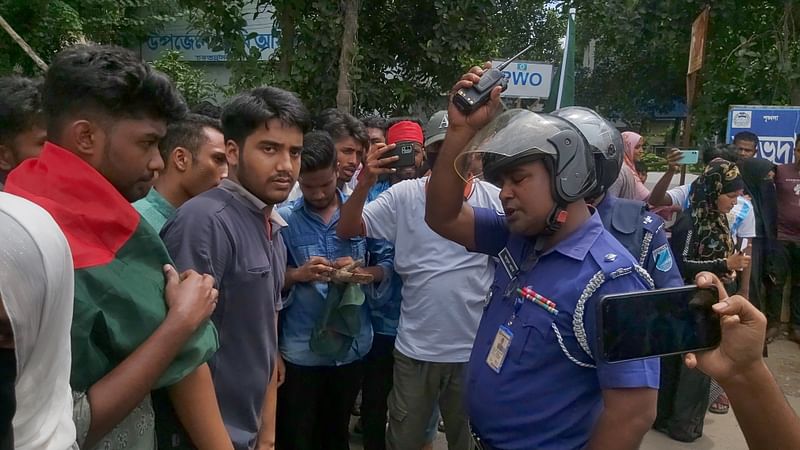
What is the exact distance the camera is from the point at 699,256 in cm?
451

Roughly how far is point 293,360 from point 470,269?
0.92 m

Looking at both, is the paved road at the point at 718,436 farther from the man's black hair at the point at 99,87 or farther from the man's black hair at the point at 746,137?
the man's black hair at the point at 99,87

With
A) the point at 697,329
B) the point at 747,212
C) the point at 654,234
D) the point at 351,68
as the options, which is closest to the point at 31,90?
the point at 697,329

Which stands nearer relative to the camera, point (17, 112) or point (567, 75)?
point (17, 112)

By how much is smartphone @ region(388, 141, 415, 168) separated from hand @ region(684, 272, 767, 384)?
2.07 metres

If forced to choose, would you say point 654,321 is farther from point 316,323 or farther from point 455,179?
point 316,323

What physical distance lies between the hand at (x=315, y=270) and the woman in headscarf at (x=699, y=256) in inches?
101

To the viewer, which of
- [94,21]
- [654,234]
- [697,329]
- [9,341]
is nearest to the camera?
[9,341]

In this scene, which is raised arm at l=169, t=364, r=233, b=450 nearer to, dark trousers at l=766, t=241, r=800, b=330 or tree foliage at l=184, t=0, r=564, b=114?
tree foliage at l=184, t=0, r=564, b=114

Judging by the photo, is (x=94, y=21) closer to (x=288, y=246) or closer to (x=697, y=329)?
(x=288, y=246)

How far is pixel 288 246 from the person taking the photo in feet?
10.5

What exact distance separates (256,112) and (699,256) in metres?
3.34

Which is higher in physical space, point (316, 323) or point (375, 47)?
point (375, 47)

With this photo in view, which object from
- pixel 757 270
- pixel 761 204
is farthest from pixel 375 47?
pixel 757 270
